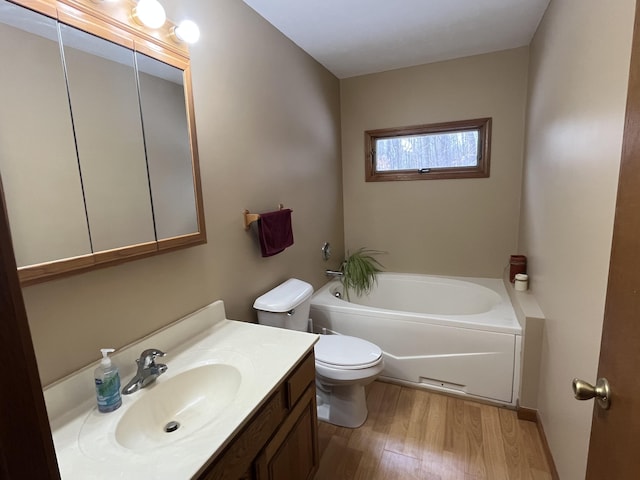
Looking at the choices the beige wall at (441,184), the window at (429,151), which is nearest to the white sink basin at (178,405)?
the beige wall at (441,184)

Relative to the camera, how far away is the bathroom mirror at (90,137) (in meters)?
0.89

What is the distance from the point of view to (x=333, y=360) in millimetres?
1829

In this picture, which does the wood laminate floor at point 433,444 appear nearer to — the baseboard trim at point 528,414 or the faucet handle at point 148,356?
the baseboard trim at point 528,414

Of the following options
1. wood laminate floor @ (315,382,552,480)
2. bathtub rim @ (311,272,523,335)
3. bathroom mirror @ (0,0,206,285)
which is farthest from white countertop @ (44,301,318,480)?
bathtub rim @ (311,272,523,335)

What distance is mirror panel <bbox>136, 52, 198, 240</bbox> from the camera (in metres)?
Result: 1.26

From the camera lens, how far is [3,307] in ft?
1.18

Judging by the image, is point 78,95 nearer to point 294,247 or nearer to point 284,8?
point 284,8

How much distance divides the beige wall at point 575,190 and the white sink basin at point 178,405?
1316 mm

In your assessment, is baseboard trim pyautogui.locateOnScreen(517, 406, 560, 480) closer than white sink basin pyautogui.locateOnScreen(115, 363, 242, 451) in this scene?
No

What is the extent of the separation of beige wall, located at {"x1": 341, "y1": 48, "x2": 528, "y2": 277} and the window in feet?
0.20

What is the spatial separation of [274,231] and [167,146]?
0.78 metres

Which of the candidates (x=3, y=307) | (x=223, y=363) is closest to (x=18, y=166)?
(x=3, y=307)

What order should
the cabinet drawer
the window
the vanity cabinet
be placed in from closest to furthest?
the vanity cabinet < the cabinet drawer < the window

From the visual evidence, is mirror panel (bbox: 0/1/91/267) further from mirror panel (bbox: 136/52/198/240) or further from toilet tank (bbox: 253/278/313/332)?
toilet tank (bbox: 253/278/313/332)
